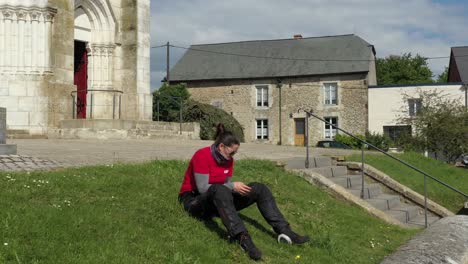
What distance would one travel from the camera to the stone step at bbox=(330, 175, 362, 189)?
1161 centimetres

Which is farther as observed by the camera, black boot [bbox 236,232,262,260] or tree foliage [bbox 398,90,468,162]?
tree foliage [bbox 398,90,468,162]

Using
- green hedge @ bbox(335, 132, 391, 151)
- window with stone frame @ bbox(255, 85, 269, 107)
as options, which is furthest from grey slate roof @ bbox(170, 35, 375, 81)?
green hedge @ bbox(335, 132, 391, 151)

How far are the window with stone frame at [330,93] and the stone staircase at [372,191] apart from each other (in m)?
30.8

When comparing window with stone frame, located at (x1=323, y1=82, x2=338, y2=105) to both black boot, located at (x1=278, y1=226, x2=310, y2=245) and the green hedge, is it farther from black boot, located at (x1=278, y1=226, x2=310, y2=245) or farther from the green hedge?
black boot, located at (x1=278, y1=226, x2=310, y2=245)

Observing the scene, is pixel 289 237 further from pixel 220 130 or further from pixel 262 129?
pixel 262 129

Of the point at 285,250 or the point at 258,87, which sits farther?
the point at 258,87

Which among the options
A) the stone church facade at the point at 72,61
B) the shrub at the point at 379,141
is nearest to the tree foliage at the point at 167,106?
the stone church facade at the point at 72,61

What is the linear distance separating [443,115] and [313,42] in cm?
2306

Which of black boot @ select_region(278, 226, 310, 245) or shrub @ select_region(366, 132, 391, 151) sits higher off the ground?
shrub @ select_region(366, 132, 391, 151)

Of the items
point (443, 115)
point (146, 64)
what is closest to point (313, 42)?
point (443, 115)

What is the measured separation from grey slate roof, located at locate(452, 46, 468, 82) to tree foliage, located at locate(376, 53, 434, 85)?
14.8 m

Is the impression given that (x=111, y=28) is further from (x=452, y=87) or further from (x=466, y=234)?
(x=452, y=87)

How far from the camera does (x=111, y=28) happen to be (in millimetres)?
20734

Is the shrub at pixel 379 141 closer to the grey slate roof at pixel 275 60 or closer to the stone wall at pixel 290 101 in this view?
the stone wall at pixel 290 101
